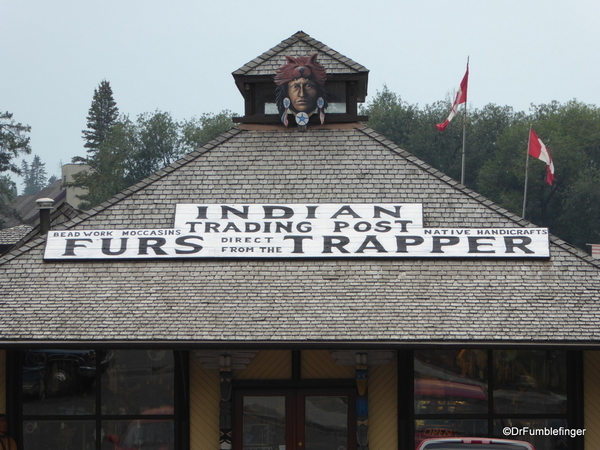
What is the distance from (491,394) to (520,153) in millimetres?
62613

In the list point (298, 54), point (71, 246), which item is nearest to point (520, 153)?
point (298, 54)

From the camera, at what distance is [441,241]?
1396 cm

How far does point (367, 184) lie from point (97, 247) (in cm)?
514

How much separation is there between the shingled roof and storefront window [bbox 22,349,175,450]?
1.13 m

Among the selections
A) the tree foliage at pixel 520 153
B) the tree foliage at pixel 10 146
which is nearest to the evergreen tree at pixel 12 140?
the tree foliage at pixel 10 146

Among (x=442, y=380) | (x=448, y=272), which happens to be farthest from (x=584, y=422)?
(x=448, y=272)

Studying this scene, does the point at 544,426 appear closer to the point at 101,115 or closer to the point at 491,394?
the point at 491,394

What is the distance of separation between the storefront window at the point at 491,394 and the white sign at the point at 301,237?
1.80 m

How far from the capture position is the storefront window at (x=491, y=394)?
13.1 m

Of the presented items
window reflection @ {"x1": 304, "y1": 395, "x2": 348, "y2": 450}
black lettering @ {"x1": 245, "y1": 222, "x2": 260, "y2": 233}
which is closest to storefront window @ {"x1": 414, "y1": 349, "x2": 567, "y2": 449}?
window reflection @ {"x1": 304, "y1": 395, "x2": 348, "y2": 450}

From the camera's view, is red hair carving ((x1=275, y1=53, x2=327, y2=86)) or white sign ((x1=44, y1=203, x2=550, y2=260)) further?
red hair carving ((x1=275, y1=53, x2=327, y2=86))

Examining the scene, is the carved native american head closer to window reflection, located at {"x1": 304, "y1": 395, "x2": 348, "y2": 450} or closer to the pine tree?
window reflection, located at {"x1": 304, "y1": 395, "x2": 348, "y2": 450}

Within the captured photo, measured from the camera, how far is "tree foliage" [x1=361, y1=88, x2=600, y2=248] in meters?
69.9

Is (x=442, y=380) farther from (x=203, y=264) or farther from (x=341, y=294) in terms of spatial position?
(x=203, y=264)
